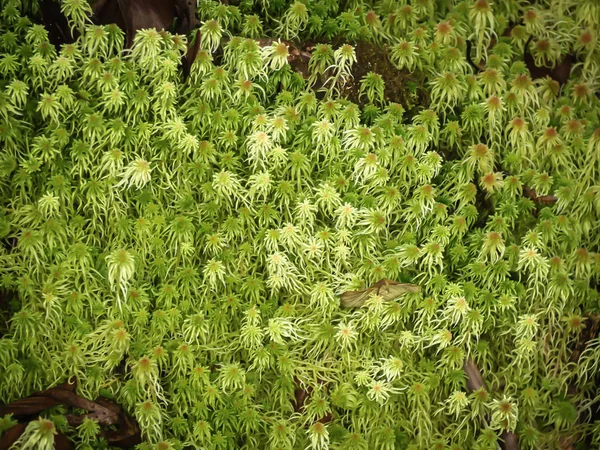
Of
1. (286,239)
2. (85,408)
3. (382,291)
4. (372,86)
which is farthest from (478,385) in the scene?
(85,408)

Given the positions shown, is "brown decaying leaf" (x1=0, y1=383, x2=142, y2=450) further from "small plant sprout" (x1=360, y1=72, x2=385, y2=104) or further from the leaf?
"small plant sprout" (x1=360, y1=72, x2=385, y2=104)

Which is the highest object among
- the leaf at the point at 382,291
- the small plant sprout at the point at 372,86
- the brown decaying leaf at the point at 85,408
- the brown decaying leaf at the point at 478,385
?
the small plant sprout at the point at 372,86

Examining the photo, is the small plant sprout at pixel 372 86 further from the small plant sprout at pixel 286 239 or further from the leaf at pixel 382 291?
the leaf at pixel 382 291

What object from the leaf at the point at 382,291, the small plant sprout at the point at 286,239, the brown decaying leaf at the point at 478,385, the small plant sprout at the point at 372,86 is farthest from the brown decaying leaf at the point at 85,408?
the small plant sprout at the point at 372,86

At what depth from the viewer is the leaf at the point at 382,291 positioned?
155cm

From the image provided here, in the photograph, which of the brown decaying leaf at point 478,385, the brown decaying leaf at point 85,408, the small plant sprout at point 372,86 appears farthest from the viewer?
the small plant sprout at point 372,86

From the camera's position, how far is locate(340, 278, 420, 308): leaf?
1.55m

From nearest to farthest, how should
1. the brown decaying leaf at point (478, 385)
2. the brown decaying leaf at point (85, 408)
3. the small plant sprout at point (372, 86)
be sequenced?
the brown decaying leaf at point (85, 408)
the brown decaying leaf at point (478, 385)
the small plant sprout at point (372, 86)

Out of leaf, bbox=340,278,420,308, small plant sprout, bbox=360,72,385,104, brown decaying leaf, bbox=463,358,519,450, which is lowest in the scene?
brown decaying leaf, bbox=463,358,519,450

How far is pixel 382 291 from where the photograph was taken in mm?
1555

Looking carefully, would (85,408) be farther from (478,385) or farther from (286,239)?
(478,385)

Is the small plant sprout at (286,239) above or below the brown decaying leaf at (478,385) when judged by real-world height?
above

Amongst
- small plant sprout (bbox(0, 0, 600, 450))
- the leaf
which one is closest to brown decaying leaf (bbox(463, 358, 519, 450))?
small plant sprout (bbox(0, 0, 600, 450))

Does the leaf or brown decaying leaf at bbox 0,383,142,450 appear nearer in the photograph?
brown decaying leaf at bbox 0,383,142,450
